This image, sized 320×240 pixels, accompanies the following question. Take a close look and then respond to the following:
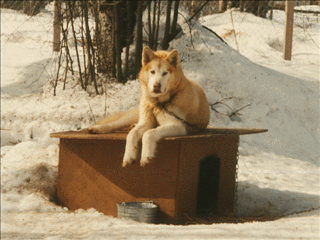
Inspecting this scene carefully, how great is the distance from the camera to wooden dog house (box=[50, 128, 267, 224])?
4289 mm

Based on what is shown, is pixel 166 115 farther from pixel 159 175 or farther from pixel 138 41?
pixel 138 41

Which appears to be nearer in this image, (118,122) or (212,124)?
(118,122)

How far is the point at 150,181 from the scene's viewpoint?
4.42 m

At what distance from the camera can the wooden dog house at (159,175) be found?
4289 millimetres

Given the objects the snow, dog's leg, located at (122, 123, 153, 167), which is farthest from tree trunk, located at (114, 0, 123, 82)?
dog's leg, located at (122, 123, 153, 167)

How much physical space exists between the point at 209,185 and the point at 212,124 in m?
2.42

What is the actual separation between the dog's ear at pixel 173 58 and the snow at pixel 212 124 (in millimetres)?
1633

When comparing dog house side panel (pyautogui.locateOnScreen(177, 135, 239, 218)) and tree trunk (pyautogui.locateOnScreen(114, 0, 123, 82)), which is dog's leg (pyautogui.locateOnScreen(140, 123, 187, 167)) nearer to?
dog house side panel (pyautogui.locateOnScreen(177, 135, 239, 218))

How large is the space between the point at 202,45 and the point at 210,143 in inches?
172

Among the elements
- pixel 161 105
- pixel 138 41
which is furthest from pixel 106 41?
pixel 161 105

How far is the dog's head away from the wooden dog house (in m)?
0.52

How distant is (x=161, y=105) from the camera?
4.47m

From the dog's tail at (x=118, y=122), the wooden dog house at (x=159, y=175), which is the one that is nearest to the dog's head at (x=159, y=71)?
the wooden dog house at (x=159, y=175)

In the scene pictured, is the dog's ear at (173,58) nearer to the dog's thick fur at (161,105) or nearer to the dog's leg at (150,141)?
the dog's thick fur at (161,105)
